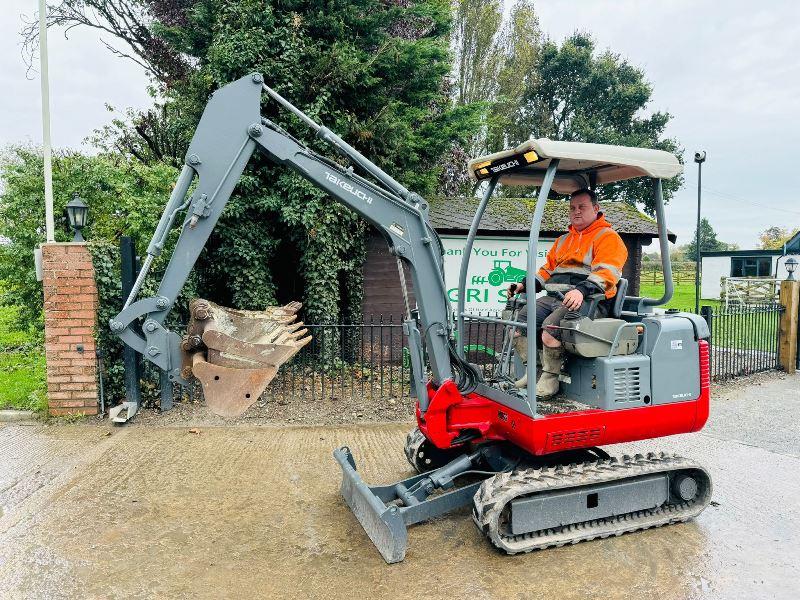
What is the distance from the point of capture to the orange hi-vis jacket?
4.05 metres

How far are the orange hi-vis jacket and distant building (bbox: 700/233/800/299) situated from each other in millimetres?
29012

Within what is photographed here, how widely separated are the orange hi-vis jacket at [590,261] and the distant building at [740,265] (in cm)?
2901

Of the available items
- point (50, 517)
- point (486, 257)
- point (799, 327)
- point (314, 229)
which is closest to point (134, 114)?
point (314, 229)

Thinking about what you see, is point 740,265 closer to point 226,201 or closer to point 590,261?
point 590,261

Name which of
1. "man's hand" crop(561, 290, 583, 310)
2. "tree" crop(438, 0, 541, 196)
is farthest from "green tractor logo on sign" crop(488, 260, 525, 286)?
"tree" crop(438, 0, 541, 196)

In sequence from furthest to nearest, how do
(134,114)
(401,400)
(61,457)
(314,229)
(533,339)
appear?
(134,114) → (314,229) → (401,400) → (61,457) → (533,339)

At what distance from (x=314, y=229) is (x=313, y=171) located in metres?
5.05

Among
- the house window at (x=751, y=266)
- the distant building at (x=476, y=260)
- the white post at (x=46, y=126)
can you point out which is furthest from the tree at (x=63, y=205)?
the house window at (x=751, y=266)

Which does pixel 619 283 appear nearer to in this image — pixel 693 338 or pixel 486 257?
pixel 693 338

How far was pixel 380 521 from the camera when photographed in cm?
374

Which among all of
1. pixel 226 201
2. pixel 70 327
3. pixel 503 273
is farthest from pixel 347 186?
pixel 503 273

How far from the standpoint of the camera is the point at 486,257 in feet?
32.7

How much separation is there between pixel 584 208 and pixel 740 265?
3281 cm

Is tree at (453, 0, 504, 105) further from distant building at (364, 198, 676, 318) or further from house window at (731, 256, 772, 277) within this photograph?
house window at (731, 256, 772, 277)
